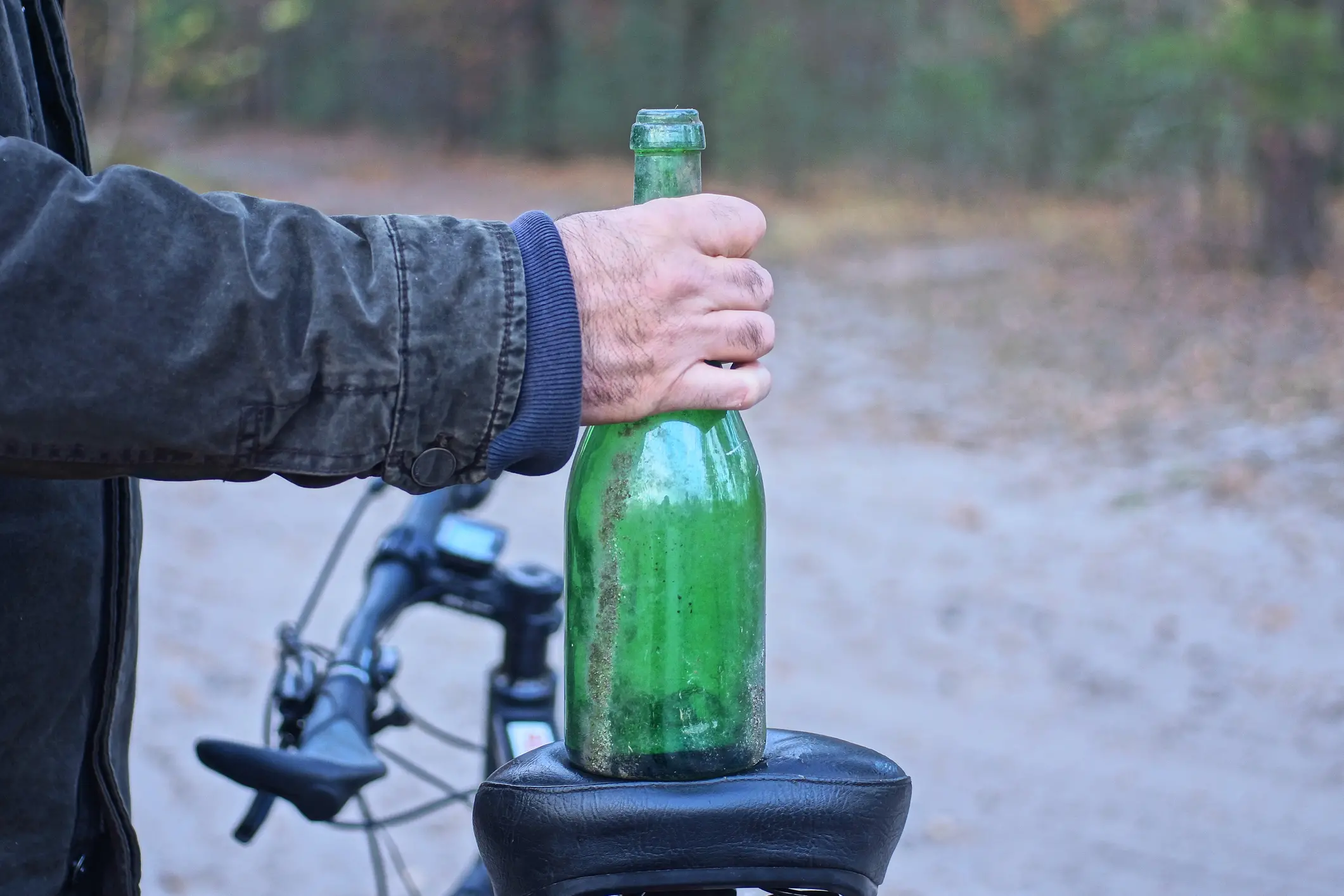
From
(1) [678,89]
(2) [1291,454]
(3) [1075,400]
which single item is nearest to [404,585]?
(2) [1291,454]

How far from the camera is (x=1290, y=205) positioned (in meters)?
13.3

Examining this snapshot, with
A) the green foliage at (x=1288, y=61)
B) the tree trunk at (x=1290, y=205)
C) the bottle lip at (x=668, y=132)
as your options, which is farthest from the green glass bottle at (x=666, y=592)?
the tree trunk at (x=1290, y=205)

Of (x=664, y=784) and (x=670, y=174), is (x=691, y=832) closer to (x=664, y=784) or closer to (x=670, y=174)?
(x=664, y=784)

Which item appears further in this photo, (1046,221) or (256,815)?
(1046,221)

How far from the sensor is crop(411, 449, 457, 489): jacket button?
119 centimetres

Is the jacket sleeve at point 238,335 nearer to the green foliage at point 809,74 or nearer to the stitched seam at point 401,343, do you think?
the stitched seam at point 401,343

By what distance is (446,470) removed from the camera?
1201 mm

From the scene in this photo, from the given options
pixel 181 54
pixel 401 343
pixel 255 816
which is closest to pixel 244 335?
pixel 401 343

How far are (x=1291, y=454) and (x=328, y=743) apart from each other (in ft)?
23.5

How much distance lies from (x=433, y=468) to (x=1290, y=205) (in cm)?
1364

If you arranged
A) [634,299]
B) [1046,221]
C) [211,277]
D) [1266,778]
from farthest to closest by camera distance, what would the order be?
[1046,221]
[1266,778]
[634,299]
[211,277]

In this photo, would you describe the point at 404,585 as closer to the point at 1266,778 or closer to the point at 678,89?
the point at 1266,778

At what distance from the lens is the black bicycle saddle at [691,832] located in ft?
3.91

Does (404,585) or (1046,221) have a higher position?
(1046,221)
